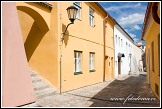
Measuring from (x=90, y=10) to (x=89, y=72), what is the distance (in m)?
3.93

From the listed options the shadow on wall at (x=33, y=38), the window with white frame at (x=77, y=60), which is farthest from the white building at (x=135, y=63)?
the shadow on wall at (x=33, y=38)

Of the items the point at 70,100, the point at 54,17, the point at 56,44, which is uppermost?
the point at 54,17

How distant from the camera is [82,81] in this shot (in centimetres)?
1193

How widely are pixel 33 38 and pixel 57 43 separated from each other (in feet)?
4.83

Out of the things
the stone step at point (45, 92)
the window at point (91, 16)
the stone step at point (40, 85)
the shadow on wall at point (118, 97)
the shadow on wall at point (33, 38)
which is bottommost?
the shadow on wall at point (118, 97)

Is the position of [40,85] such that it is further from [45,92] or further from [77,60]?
[77,60]

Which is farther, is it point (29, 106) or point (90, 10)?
point (90, 10)

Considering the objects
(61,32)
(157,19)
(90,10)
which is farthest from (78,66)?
(157,19)

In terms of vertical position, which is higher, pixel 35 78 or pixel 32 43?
pixel 32 43

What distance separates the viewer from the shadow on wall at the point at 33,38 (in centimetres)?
995

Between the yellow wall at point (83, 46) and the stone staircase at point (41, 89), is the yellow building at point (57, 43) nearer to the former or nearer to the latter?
the yellow wall at point (83, 46)

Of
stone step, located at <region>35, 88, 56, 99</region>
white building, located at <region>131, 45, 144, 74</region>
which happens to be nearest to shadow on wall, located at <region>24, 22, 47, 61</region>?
stone step, located at <region>35, 88, 56, 99</region>

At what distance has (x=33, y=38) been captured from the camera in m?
10.2

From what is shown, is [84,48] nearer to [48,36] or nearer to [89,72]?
[89,72]
